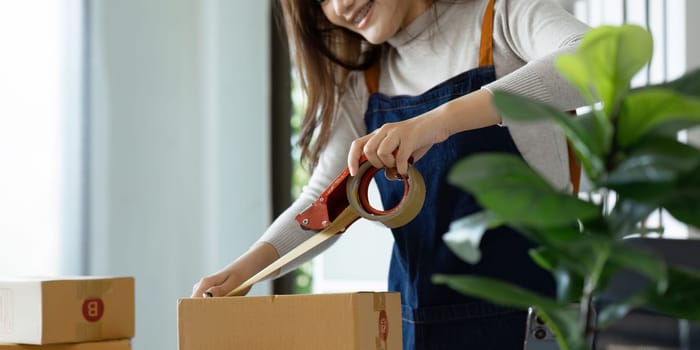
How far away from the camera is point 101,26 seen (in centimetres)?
247

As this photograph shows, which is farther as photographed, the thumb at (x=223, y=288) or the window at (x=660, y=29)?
the window at (x=660, y=29)

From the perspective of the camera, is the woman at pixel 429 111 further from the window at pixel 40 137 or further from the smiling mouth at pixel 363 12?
the window at pixel 40 137

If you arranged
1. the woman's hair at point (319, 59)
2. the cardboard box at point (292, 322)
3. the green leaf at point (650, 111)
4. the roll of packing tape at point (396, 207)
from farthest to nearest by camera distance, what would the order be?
the woman's hair at point (319, 59) → the roll of packing tape at point (396, 207) → the cardboard box at point (292, 322) → the green leaf at point (650, 111)

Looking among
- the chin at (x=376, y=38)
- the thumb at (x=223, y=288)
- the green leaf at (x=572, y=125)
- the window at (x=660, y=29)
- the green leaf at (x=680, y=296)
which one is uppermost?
the window at (x=660, y=29)

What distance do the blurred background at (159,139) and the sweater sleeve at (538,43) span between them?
946mm

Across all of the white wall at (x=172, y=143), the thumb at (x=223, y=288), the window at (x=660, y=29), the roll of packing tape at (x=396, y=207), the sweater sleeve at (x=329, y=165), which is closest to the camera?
the roll of packing tape at (x=396, y=207)

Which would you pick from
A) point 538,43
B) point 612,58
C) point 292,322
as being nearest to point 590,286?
point 612,58

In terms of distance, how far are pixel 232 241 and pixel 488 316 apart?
162 cm

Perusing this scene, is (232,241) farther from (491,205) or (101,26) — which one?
(491,205)

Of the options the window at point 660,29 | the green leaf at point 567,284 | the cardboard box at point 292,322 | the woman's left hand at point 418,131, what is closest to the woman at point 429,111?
the woman's left hand at point 418,131

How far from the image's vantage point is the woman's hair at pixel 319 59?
1582 mm

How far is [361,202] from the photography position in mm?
1162

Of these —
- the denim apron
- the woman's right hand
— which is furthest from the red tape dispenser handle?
the denim apron

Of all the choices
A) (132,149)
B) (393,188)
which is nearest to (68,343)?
(393,188)
